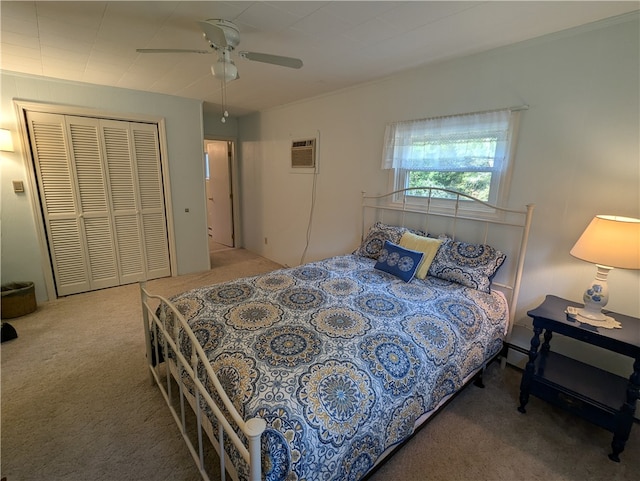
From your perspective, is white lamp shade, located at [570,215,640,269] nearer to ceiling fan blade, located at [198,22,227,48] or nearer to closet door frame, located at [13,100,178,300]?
ceiling fan blade, located at [198,22,227,48]

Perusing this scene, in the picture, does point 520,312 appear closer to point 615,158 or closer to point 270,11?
point 615,158

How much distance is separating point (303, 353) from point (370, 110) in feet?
8.91

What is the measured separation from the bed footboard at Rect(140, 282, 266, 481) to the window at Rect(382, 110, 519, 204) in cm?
238

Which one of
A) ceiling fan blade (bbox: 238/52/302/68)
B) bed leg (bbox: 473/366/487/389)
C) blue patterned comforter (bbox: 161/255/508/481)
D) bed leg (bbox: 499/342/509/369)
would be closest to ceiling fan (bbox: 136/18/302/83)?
ceiling fan blade (bbox: 238/52/302/68)

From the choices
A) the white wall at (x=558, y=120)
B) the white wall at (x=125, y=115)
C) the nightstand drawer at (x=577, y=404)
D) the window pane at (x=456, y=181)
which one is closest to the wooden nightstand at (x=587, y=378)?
the nightstand drawer at (x=577, y=404)

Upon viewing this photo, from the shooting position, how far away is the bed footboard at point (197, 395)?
910mm

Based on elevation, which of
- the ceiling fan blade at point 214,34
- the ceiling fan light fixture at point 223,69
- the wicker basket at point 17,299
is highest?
the ceiling fan blade at point 214,34

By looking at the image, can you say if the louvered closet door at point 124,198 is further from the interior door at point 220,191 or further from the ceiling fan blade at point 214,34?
the ceiling fan blade at point 214,34

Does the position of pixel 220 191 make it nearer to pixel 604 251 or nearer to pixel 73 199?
pixel 73 199

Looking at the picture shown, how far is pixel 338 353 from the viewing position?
1430 mm

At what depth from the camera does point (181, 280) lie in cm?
412

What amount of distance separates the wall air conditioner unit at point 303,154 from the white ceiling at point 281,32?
103 centimetres

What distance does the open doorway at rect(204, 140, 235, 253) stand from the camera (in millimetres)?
5570

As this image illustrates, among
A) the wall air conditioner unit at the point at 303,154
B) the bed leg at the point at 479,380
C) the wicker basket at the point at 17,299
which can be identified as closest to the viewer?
the bed leg at the point at 479,380
